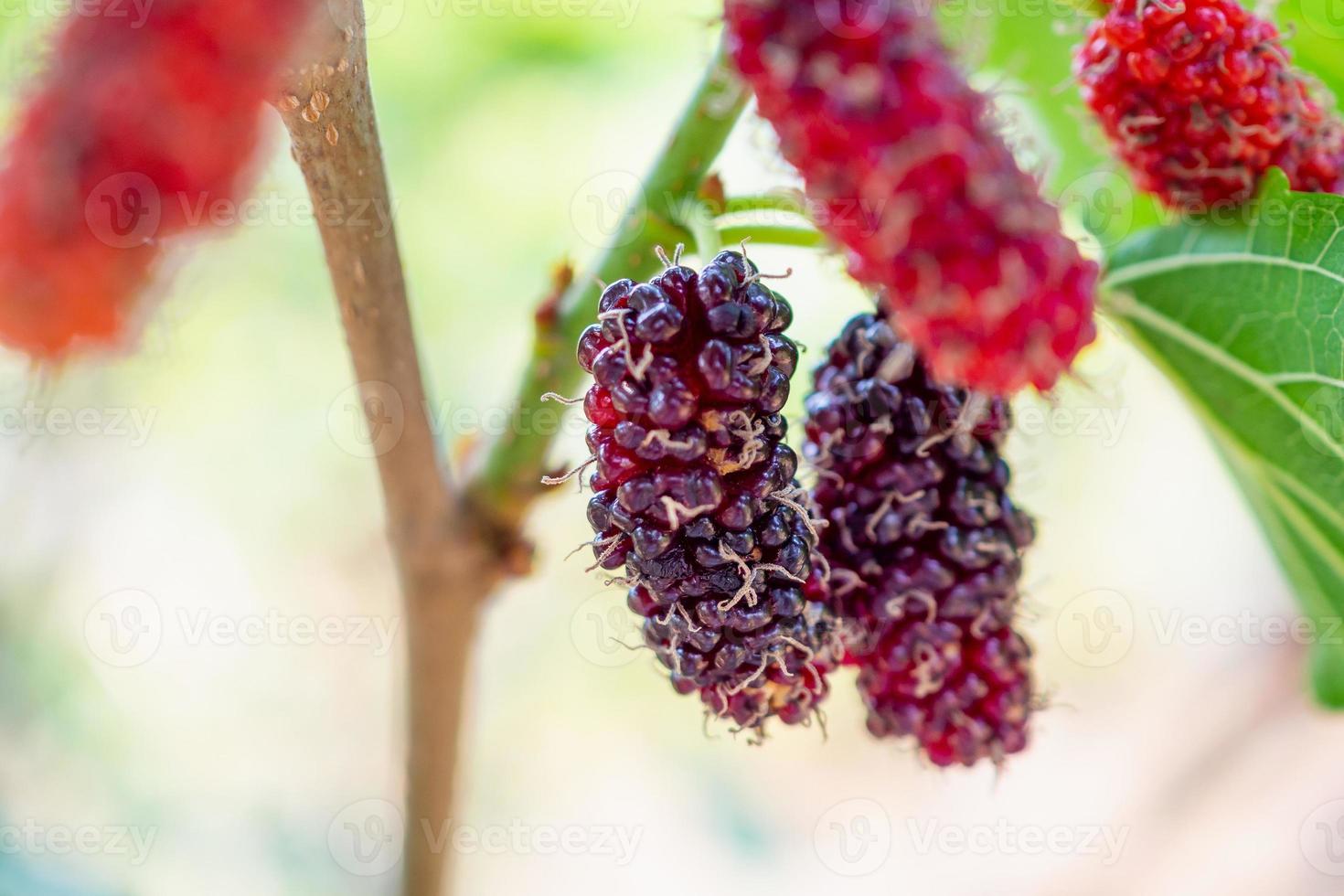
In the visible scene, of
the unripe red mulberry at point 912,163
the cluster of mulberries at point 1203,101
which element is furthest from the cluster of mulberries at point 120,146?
the cluster of mulberries at point 1203,101

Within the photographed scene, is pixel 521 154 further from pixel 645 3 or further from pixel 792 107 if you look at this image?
pixel 792 107

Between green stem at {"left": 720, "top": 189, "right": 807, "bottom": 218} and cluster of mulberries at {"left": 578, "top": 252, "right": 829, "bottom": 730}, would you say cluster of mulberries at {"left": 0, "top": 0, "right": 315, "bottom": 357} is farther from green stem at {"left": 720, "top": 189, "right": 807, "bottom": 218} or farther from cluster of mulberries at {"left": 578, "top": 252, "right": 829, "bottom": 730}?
green stem at {"left": 720, "top": 189, "right": 807, "bottom": 218}

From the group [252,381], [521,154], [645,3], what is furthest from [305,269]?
[645,3]

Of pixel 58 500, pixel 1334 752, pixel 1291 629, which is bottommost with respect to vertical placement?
pixel 1334 752

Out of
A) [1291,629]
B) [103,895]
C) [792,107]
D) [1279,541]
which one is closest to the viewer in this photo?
Result: [792,107]

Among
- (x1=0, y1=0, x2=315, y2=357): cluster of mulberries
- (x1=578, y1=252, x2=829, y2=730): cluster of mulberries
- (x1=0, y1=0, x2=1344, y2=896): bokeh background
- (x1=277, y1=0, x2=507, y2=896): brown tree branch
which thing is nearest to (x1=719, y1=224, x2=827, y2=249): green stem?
(x1=578, y1=252, x2=829, y2=730): cluster of mulberries

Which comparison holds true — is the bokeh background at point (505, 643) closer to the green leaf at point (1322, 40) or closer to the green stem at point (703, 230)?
the green leaf at point (1322, 40)
